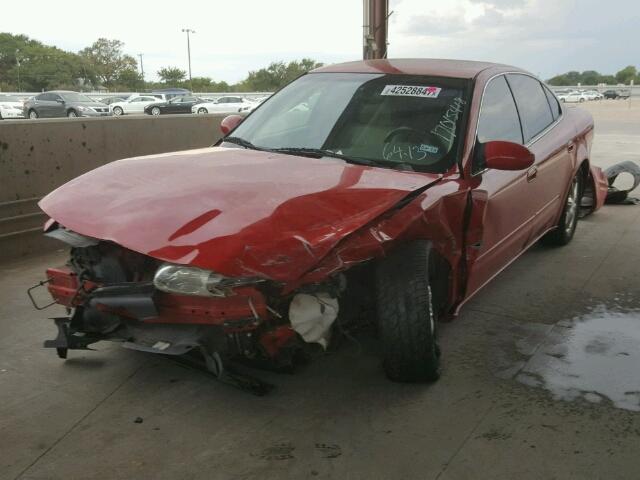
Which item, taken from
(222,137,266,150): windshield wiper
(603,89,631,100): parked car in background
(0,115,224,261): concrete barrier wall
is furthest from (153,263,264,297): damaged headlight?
(603,89,631,100): parked car in background

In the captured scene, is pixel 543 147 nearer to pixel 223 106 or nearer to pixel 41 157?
pixel 41 157

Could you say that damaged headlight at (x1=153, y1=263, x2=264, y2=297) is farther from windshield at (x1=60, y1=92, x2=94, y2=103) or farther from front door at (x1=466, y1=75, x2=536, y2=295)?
windshield at (x1=60, y1=92, x2=94, y2=103)

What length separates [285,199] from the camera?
Answer: 109 inches

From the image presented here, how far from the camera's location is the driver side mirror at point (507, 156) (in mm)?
3410

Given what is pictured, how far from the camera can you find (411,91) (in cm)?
384

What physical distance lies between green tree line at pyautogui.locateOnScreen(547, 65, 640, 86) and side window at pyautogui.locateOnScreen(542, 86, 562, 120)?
120254 millimetres

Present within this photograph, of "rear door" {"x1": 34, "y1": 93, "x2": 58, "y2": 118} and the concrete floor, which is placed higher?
"rear door" {"x1": 34, "y1": 93, "x2": 58, "y2": 118}

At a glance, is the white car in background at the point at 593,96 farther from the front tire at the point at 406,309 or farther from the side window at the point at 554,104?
the front tire at the point at 406,309

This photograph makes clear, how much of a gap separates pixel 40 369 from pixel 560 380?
9.15 feet

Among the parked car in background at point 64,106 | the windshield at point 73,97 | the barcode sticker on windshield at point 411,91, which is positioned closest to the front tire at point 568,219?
the barcode sticker on windshield at point 411,91

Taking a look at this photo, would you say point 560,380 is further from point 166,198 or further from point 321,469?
point 166,198

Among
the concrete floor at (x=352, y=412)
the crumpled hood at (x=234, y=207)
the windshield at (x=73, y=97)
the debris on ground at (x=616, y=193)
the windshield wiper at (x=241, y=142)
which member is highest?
the windshield at (x=73, y=97)

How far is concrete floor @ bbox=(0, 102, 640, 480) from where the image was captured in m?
2.52

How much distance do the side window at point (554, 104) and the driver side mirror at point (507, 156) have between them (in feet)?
6.35
